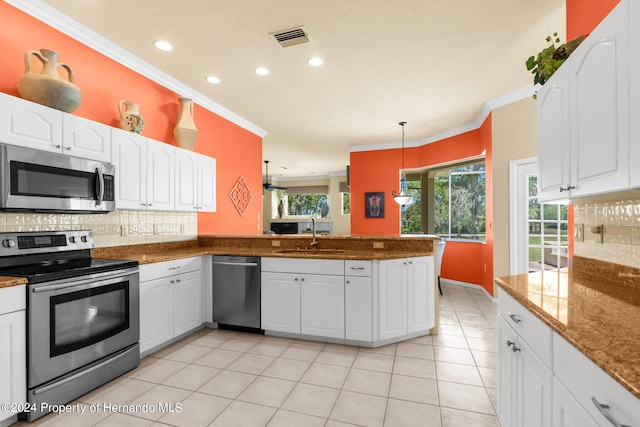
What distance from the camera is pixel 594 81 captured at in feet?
4.52

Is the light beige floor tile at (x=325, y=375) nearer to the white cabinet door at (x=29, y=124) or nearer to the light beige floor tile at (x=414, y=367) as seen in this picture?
the light beige floor tile at (x=414, y=367)

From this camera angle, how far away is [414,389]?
2.33m

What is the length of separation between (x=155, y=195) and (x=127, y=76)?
4.16 ft

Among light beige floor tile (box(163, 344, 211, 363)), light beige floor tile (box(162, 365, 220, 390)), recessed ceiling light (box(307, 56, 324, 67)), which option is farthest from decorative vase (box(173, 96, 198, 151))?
light beige floor tile (box(162, 365, 220, 390))

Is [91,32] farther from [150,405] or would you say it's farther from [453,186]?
[453,186]

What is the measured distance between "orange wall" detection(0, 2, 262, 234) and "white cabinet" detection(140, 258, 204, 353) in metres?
1.06

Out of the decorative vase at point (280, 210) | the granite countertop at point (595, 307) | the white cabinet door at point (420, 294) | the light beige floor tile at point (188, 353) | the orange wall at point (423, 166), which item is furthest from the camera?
the decorative vase at point (280, 210)

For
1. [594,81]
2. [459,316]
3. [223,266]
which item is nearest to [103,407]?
[223,266]

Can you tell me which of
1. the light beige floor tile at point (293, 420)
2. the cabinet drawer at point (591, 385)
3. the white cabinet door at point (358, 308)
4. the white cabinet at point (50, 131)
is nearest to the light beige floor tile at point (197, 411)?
the light beige floor tile at point (293, 420)

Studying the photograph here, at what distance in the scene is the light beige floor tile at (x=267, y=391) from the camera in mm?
2195

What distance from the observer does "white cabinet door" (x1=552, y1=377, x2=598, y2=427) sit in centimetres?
91

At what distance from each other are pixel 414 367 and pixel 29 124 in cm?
335

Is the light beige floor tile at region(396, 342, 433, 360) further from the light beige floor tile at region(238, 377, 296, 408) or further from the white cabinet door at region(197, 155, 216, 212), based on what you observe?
the white cabinet door at region(197, 155, 216, 212)

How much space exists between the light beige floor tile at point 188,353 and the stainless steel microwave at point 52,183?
1.41 metres
